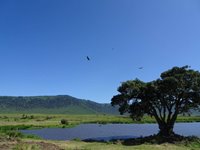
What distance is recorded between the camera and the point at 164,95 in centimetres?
6562

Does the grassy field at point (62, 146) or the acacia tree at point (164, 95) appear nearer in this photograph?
the grassy field at point (62, 146)

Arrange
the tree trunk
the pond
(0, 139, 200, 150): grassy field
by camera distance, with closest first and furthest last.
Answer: (0, 139, 200, 150): grassy field, the tree trunk, the pond

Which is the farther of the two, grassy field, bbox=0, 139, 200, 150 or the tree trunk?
the tree trunk

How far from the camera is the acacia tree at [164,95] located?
210 ft

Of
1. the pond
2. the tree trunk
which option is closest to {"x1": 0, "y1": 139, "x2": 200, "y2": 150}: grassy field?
the tree trunk

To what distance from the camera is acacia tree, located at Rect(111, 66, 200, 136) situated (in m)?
64.1

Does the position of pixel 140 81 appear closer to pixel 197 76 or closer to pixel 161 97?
pixel 161 97

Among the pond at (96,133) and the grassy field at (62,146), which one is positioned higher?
the pond at (96,133)

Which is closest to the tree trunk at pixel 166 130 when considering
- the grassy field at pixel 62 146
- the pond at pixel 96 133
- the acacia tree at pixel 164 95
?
the acacia tree at pixel 164 95

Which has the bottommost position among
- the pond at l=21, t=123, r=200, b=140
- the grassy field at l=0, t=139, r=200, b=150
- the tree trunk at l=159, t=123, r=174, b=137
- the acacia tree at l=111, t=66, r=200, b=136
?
the grassy field at l=0, t=139, r=200, b=150

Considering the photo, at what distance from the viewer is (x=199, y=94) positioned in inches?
2525

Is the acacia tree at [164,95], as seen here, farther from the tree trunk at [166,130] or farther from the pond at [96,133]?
the pond at [96,133]

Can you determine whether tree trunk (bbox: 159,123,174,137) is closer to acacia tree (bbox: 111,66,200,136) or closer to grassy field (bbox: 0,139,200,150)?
A: acacia tree (bbox: 111,66,200,136)

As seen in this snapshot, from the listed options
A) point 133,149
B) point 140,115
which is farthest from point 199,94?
point 133,149
